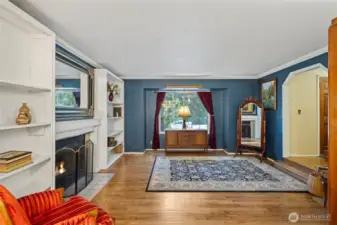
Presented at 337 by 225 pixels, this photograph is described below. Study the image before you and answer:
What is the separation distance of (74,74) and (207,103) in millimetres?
4586

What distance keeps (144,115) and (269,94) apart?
3556mm

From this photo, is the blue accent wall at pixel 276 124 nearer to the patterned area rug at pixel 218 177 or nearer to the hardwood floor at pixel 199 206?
the patterned area rug at pixel 218 177

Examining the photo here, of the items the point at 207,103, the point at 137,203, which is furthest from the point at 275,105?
the point at 137,203

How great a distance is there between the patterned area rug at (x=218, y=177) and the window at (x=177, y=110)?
7.04ft

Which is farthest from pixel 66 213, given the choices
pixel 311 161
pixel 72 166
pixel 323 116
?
pixel 323 116

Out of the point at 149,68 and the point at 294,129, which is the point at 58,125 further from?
the point at 294,129

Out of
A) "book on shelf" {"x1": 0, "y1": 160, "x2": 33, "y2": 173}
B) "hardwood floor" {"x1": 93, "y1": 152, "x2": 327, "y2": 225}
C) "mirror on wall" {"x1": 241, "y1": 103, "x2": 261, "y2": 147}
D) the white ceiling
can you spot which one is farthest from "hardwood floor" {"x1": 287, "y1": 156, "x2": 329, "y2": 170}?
"book on shelf" {"x1": 0, "y1": 160, "x2": 33, "y2": 173}

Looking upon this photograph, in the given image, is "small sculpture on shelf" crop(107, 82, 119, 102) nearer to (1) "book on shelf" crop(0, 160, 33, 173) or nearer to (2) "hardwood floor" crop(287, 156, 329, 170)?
(1) "book on shelf" crop(0, 160, 33, 173)

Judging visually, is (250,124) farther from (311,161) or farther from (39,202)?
(39,202)

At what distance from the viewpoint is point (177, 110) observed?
7766mm

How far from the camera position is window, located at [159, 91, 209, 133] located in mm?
7738

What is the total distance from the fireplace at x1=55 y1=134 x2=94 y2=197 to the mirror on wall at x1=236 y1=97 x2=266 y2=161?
4030 millimetres

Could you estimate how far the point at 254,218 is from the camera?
2.65 meters

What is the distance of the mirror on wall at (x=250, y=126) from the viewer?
5.98 meters
